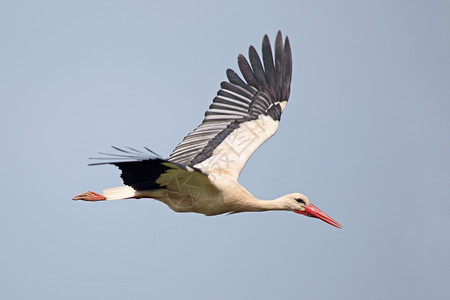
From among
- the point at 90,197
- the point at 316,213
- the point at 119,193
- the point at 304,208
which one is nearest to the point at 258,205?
the point at 304,208

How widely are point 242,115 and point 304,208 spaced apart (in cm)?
174

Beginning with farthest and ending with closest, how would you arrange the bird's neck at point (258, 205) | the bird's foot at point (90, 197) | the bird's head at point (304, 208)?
1. the bird's head at point (304, 208)
2. the bird's foot at point (90, 197)
3. the bird's neck at point (258, 205)

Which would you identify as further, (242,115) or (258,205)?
(242,115)

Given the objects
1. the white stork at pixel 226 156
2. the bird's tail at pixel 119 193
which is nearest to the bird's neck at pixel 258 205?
the white stork at pixel 226 156

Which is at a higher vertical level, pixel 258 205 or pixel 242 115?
pixel 242 115

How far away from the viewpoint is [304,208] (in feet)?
37.2

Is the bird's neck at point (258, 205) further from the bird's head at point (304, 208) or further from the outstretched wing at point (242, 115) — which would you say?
the outstretched wing at point (242, 115)

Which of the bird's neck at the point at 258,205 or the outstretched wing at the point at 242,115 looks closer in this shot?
the bird's neck at the point at 258,205

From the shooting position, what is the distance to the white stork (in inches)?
392

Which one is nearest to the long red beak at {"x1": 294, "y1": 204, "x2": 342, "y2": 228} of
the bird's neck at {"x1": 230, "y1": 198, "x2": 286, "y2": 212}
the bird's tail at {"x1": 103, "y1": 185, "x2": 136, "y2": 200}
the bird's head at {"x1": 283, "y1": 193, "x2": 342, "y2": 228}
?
the bird's head at {"x1": 283, "y1": 193, "x2": 342, "y2": 228}

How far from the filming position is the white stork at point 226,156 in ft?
32.7

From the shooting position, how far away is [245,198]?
10.7 meters

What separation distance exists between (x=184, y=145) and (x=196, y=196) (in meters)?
1.44

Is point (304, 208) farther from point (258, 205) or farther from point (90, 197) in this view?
point (90, 197)
